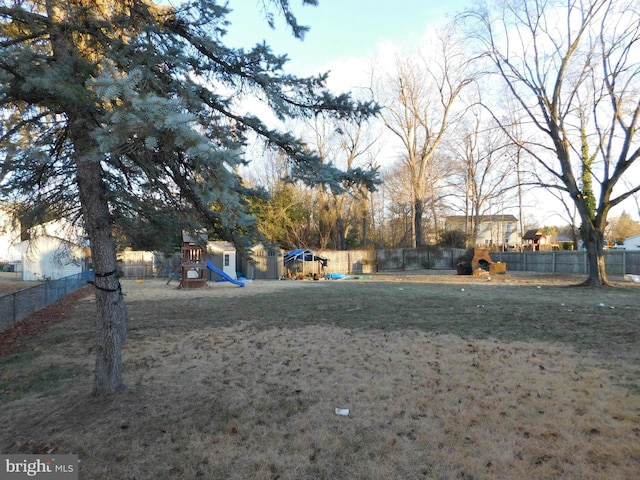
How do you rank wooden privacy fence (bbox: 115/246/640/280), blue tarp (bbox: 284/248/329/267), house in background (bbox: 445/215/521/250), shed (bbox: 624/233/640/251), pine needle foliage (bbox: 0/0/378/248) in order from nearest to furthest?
1. pine needle foliage (bbox: 0/0/378/248)
2. wooden privacy fence (bbox: 115/246/640/280)
3. blue tarp (bbox: 284/248/329/267)
4. shed (bbox: 624/233/640/251)
5. house in background (bbox: 445/215/521/250)

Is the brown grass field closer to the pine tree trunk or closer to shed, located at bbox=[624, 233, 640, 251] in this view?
the pine tree trunk

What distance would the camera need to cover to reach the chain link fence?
980 centimetres

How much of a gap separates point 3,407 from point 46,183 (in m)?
2.92

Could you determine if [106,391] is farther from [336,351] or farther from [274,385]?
[336,351]

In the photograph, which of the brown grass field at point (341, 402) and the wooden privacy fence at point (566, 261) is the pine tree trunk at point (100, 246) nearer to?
the brown grass field at point (341, 402)

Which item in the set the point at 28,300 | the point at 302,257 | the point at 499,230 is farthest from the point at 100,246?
the point at 499,230

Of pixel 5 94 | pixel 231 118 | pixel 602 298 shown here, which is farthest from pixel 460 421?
pixel 602 298

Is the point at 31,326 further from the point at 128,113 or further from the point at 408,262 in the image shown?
the point at 408,262

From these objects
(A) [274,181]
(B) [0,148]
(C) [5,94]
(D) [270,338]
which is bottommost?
(D) [270,338]

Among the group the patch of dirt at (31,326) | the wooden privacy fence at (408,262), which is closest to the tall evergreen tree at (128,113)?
the patch of dirt at (31,326)

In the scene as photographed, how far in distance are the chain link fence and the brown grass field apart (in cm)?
136

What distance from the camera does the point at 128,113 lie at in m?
2.83

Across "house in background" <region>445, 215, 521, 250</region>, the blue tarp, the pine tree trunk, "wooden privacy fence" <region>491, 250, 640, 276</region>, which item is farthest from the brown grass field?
"house in background" <region>445, 215, 521, 250</region>

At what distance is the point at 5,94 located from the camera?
3789 millimetres
